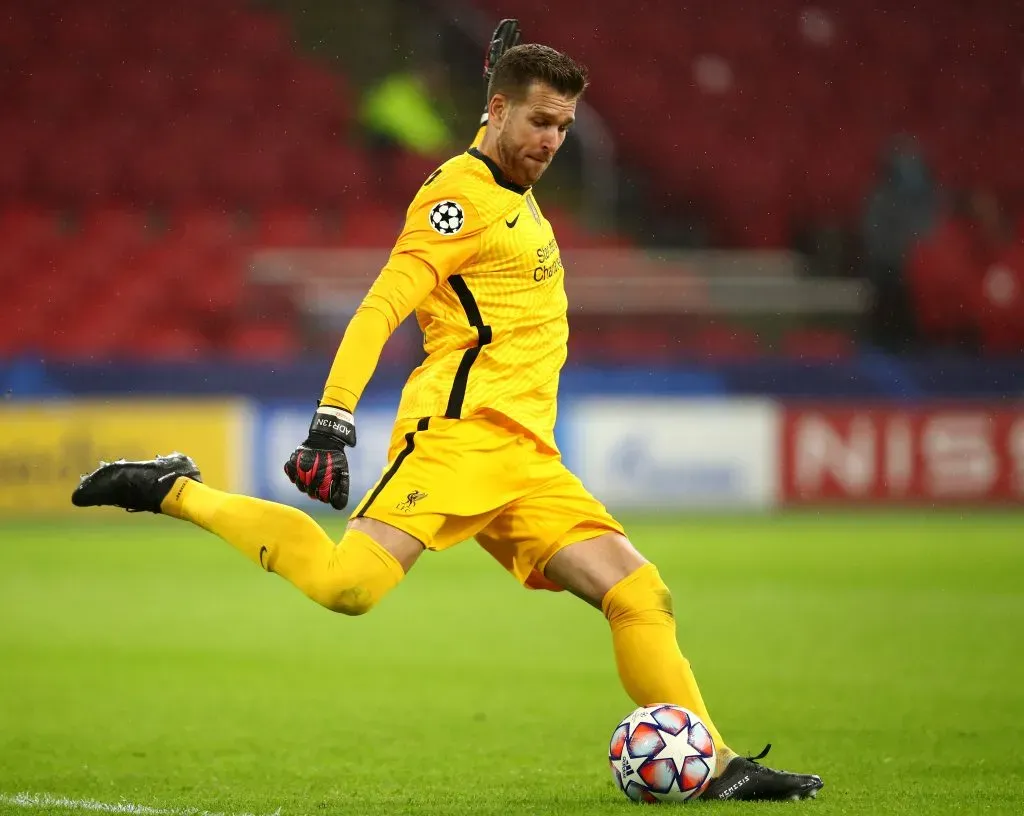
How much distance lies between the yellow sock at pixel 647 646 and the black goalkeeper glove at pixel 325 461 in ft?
3.12

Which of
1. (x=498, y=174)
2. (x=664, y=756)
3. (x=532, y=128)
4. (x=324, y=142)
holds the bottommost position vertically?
(x=664, y=756)

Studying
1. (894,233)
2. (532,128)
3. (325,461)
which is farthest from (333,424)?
(894,233)

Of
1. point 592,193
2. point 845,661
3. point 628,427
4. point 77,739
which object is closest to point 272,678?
point 77,739

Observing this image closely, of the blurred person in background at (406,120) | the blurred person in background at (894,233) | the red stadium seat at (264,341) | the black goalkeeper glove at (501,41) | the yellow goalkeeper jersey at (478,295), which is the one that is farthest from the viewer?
the blurred person in background at (406,120)

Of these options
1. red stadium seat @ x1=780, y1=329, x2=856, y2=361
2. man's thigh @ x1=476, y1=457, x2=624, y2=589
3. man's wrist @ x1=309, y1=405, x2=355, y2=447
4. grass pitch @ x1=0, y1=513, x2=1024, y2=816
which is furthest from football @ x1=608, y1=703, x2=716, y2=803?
red stadium seat @ x1=780, y1=329, x2=856, y2=361

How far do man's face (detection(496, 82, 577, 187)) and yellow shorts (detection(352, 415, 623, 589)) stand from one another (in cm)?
74

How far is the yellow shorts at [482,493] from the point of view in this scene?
4.71 metres

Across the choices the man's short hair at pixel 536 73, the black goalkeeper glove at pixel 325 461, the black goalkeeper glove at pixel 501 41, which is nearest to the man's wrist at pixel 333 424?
the black goalkeeper glove at pixel 325 461

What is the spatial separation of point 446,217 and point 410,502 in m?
0.81

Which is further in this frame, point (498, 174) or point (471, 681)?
point (471, 681)

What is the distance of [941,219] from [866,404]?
193 inches

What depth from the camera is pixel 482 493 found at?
4766 mm

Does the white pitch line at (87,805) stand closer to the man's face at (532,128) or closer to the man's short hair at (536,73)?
the man's face at (532,128)

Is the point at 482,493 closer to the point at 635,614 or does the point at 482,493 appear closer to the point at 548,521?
the point at 548,521
